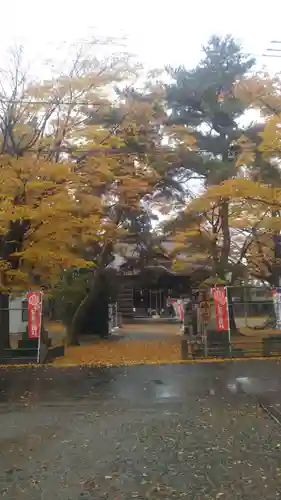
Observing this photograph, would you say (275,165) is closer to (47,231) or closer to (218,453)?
(47,231)

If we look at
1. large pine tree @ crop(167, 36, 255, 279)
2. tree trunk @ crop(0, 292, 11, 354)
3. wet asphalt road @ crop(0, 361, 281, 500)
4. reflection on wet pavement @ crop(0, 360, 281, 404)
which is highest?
large pine tree @ crop(167, 36, 255, 279)

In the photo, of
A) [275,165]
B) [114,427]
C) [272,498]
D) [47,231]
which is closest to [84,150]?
[47,231]

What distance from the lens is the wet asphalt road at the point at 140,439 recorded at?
16.4 ft

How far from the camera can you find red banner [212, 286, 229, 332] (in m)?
16.0

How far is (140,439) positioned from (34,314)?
31.3ft

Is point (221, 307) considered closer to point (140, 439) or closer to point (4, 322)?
point (4, 322)

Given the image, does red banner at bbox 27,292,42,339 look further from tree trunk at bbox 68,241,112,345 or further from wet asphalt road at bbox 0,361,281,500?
tree trunk at bbox 68,241,112,345

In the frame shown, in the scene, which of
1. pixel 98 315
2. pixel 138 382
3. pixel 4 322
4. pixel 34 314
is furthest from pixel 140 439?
→ pixel 98 315

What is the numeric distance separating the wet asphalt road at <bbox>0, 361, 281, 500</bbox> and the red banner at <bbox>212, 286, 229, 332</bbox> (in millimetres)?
4053

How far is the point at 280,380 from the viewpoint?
11.3m

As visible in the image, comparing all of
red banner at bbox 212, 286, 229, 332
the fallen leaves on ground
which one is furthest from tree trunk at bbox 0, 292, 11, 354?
red banner at bbox 212, 286, 229, 332

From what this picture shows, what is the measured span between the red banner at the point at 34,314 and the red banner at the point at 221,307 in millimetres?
5415

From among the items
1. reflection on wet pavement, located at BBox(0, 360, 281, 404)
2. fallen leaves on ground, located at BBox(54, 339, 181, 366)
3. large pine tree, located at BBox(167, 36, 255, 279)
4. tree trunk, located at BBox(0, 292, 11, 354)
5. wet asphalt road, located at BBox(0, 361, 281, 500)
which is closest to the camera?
wet asphalt road, located at BBox(0, 361, 281, 500)

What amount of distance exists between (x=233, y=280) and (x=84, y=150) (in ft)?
34.0
